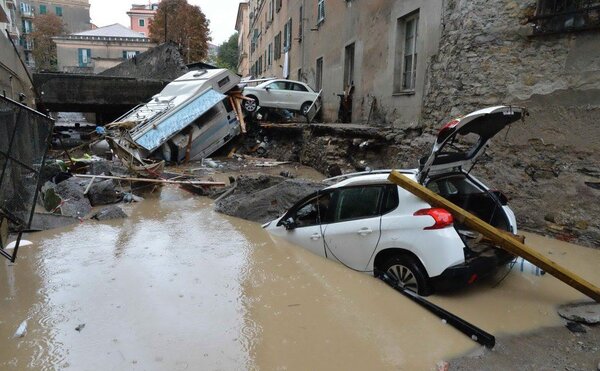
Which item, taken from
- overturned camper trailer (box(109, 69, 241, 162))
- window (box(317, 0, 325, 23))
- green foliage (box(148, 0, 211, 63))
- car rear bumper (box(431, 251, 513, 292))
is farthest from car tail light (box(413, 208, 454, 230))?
green foliage (box(148, 0, 211, 63))

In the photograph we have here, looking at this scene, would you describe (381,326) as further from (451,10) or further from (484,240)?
(451,10)

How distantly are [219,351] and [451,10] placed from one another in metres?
7.87

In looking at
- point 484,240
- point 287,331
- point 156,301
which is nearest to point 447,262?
point 484,240

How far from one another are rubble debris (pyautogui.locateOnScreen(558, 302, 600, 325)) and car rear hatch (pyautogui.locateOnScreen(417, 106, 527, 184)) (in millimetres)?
1782

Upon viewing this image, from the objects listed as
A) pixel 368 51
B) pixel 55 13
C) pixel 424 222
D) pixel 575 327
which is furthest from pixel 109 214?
pixel 55 13

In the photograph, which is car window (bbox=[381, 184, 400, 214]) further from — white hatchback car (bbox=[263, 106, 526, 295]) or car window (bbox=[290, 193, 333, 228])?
car window (bbox=[290, 193, 333, 228])

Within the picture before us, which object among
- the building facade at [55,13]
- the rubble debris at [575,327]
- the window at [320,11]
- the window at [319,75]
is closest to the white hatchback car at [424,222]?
the rubble debris at [575,327]

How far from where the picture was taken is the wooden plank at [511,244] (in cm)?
422

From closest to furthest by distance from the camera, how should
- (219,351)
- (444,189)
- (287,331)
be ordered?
(219,351) < (287,331) < (444,189)

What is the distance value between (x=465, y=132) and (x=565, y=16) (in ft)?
10.9

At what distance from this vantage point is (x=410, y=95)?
10750 mm

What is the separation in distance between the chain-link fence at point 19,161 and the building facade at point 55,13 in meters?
66.4

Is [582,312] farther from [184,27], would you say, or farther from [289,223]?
[184,27]

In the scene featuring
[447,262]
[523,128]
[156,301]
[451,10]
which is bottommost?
[156,301]
